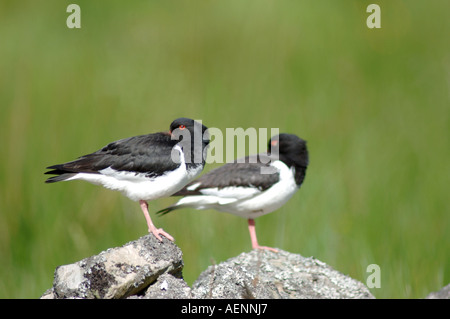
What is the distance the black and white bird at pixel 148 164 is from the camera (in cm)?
690

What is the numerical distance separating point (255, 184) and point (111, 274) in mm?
3277

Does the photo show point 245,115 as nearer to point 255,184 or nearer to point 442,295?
point 255,184

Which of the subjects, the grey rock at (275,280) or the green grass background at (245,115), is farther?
the green grass background at (245,115)

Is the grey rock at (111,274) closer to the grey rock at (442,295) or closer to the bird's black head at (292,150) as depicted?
the grey rock at (442,295)

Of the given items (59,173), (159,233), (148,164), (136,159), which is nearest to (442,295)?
(159,233)

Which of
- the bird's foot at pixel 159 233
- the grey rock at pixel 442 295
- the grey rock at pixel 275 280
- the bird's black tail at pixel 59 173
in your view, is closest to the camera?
the grey rock at pixel 442 295

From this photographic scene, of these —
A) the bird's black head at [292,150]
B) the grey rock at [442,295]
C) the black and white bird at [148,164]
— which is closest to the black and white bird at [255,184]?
the bird's black head at [292,150]

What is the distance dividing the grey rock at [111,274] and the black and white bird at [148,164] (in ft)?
3.69

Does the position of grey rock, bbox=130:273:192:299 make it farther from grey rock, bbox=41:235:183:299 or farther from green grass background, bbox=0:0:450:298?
green grass background, bbox=0:0:450:298

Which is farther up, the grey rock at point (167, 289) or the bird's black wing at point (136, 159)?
the bird's black wing at point (136, 159)

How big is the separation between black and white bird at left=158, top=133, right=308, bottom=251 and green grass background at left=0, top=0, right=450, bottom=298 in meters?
1.91

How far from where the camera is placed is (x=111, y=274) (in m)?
5.49

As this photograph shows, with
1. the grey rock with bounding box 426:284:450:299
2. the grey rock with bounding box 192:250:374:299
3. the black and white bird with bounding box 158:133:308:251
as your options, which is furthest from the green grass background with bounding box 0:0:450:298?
the grey rock with bounding box 426:284:450:299

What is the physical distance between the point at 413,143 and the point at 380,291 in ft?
16.7
